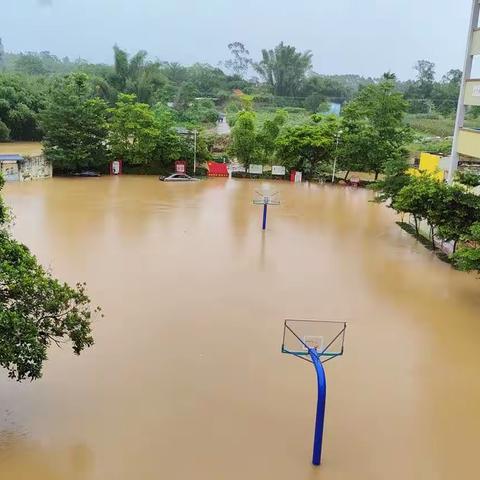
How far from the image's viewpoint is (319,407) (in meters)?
5.82

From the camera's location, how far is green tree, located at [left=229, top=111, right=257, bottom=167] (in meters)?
25.7

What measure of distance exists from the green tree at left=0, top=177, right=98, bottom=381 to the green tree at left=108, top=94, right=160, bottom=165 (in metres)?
19.3

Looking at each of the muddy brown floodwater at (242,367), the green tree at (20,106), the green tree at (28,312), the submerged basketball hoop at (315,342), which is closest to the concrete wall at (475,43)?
the muddy brown floodwater at (242,367)

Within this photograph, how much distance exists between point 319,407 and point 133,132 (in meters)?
21.1

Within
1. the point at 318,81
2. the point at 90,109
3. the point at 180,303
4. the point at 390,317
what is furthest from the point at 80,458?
the point at 318,81

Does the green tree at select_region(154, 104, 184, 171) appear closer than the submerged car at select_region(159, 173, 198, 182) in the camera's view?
No

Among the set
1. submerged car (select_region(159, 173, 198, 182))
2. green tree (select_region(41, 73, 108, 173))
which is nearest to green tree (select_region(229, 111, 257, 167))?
submerged car (select_region(159, 173, 198, 182))

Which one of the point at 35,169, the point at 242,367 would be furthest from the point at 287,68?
the point at 242,367

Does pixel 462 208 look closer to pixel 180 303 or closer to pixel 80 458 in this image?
pixel 180 303

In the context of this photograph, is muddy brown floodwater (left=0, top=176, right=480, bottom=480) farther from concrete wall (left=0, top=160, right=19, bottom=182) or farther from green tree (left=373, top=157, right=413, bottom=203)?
concrete wall (left=0, top=160, right=19, bottom=182)

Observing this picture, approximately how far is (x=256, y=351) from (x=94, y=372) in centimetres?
245

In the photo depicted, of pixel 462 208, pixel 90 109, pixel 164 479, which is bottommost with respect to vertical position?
pixel 164 479

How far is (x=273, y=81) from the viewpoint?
61219 millimetres

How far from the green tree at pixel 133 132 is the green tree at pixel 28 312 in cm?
1928
